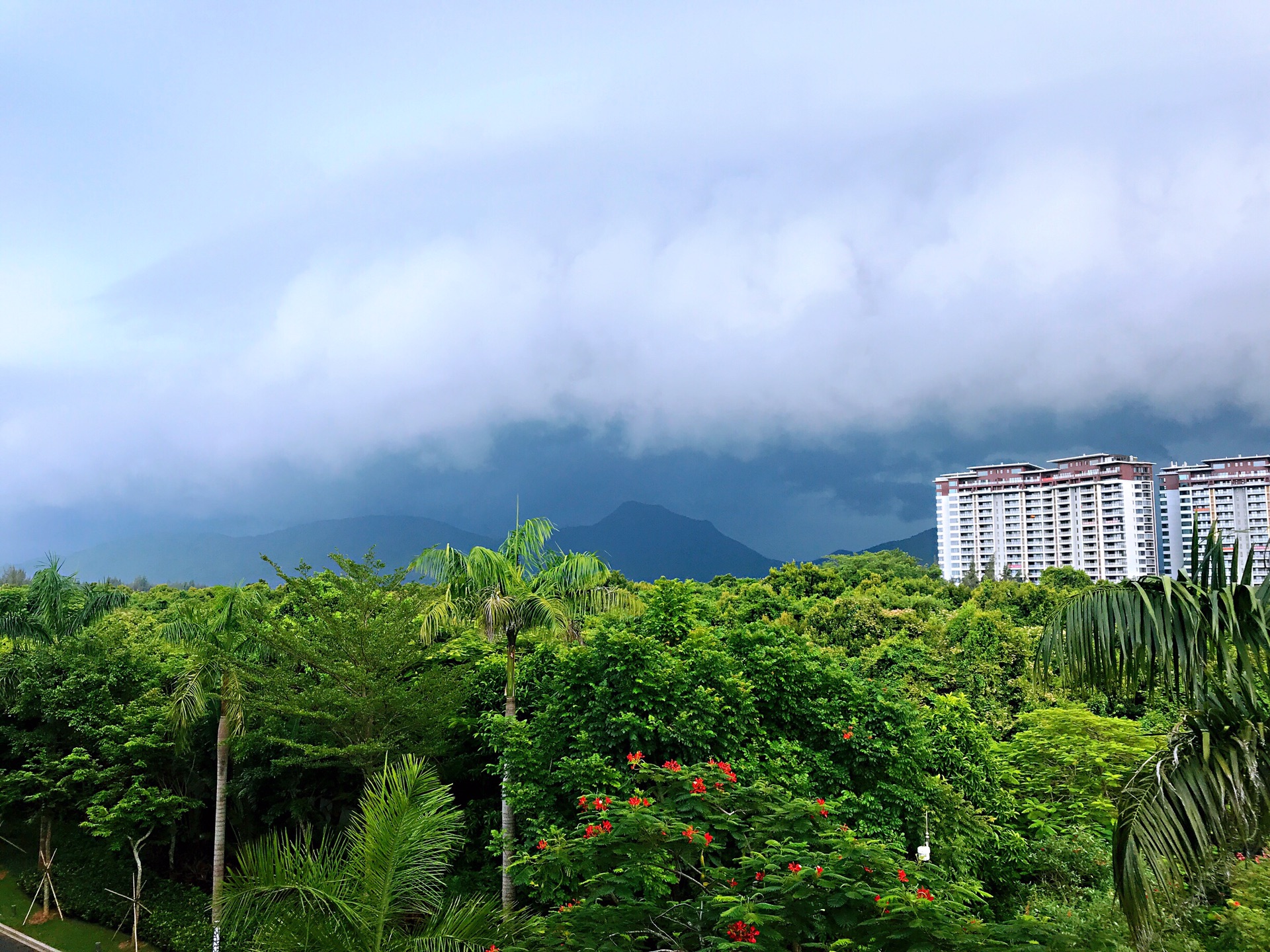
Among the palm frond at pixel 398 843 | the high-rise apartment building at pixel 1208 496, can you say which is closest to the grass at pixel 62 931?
the palm frond at pixel 398 843

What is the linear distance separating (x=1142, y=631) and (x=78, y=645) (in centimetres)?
2390

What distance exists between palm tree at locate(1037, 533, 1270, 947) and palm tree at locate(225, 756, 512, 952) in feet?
18.1

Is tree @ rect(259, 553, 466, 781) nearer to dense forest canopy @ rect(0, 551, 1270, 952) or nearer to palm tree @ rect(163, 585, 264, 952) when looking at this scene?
dense forest canopy @ rect(0, 551, 1270, 952)

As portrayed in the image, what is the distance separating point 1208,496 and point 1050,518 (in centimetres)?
1792

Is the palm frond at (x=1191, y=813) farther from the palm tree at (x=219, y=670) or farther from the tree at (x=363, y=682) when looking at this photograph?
the palm tree at (x=219, y=670)

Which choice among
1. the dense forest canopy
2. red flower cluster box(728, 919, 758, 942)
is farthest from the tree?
red flower cluster box(728, 919, 758, 942)

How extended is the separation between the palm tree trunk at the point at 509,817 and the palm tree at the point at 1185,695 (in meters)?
8.86

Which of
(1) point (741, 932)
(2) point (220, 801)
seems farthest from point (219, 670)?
(1) point (741, 932)

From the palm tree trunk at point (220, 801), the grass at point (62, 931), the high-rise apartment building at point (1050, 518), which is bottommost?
the grass at point (62, 931)

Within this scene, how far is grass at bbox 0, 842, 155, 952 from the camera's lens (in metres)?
19.6

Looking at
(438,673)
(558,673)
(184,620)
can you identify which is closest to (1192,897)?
(558,673)

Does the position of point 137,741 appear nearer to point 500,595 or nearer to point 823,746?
point 500,595

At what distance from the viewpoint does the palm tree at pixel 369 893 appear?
7375mm

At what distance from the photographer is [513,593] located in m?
14.3
